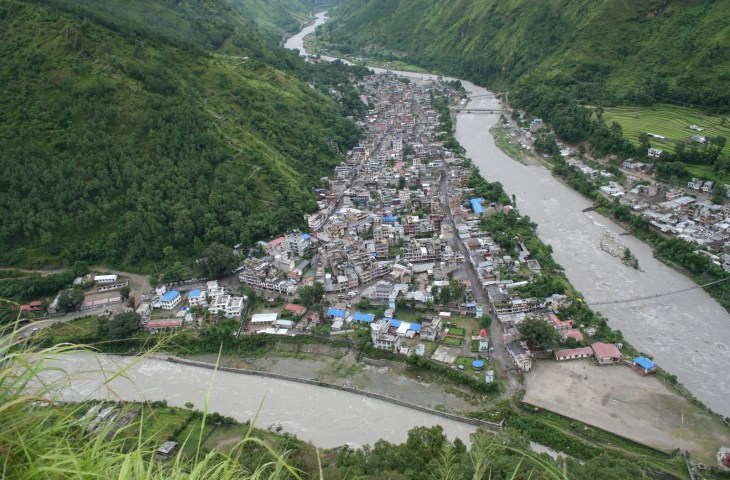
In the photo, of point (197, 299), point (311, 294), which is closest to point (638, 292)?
point (311, 294)

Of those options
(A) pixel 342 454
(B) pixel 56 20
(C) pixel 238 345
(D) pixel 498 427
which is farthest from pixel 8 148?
(D) pixel 498 427

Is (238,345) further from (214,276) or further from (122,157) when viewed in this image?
(122,157)

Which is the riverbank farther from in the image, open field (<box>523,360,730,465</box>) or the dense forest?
the dense forest

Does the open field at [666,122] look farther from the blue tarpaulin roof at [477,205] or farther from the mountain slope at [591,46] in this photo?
the blue tarpaulin roof at [477,205]

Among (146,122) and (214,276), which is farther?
(146,122)

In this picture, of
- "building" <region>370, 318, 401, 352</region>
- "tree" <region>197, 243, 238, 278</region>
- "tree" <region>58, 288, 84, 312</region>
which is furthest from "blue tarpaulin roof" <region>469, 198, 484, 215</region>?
"tree" <region>58, 288, 84, 312</region>
